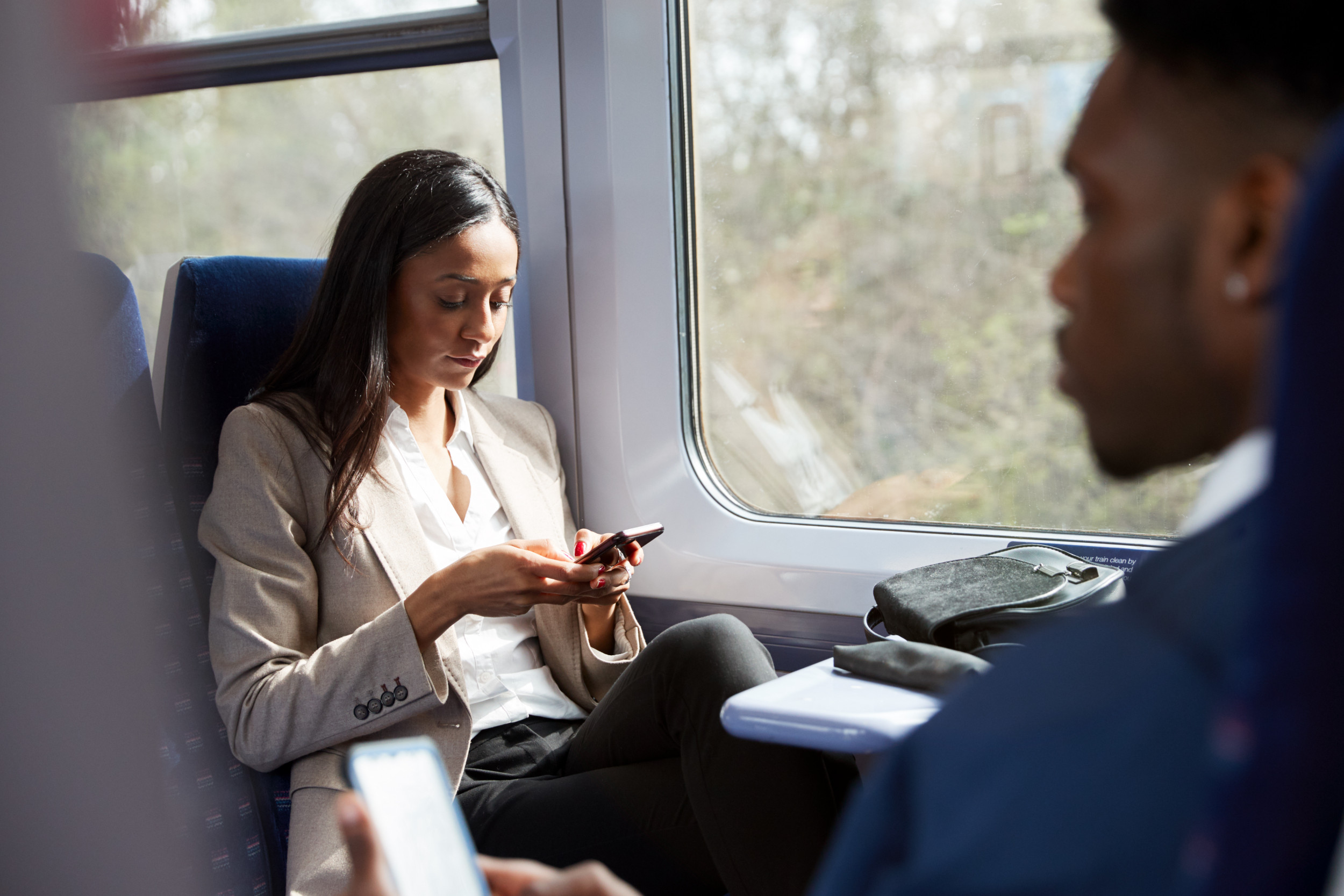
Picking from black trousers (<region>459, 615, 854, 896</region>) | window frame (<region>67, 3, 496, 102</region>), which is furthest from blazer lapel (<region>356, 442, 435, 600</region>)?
window frame (<region>67, 3, 496, 102</region>)

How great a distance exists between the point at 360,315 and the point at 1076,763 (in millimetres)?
1494

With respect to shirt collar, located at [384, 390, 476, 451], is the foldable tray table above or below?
below

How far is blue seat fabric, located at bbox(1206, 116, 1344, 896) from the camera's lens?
0.38 meters

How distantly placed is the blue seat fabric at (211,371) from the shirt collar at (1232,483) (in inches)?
55.0

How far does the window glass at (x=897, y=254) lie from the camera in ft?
5.91

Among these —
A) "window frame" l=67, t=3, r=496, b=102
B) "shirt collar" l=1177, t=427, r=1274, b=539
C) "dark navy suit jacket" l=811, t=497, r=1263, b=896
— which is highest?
"window frame" l=67, t=3, r=496, b=102

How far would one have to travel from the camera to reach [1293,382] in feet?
1.28

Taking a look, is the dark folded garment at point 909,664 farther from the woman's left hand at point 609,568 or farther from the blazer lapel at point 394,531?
the blazer lapel at point 394,531

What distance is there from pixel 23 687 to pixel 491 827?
126cm

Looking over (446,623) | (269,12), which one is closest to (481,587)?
(446,623)

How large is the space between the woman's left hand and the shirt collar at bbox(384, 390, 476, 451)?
0.30m

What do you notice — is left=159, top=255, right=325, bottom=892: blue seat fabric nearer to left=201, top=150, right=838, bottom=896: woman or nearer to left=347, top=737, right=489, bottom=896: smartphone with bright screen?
left=201, top=150, right=838, bottom=896: woman

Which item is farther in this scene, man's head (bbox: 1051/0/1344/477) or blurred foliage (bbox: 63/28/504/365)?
blurred foliage (bbox: 63/28/504/365)

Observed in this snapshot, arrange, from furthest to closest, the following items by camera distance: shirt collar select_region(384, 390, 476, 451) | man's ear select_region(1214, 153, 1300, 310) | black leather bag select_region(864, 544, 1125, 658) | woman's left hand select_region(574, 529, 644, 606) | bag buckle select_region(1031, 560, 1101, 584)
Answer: shirt collar select_region(384, 390, 476, 451)
woman's left hand select_region(574, 529, 644, 606)
bag buckle select_region(1031, 560, 1101, 584)
black leather bag select_region(864, 544, 1125, 658)
man's ear select_region(1214, 153, 1300, 310)
